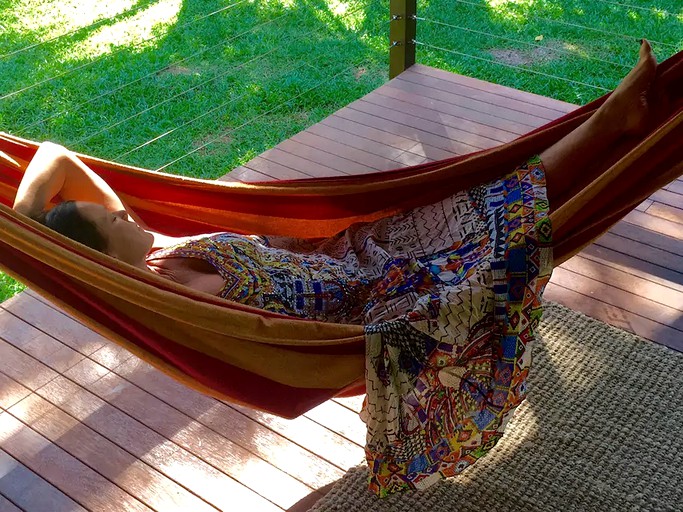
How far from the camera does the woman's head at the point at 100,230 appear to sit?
157cm

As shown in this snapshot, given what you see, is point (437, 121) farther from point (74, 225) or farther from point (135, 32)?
point (135, 32)

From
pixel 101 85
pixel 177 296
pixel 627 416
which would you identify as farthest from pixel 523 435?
pixel 101 85

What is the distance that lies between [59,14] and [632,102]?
3901 millimetres

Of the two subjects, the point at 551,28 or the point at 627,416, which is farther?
the point at 551,28

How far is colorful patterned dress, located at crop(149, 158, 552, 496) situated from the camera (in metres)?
1.57

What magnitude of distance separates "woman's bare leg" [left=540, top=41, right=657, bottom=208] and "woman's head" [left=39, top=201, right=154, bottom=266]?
2.92 feet

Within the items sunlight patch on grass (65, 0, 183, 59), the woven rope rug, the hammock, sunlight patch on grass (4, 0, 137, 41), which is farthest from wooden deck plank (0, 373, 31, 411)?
sunlight patch on grass (4, 0, 137, 41)

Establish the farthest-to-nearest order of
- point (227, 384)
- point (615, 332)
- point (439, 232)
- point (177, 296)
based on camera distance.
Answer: point (615, 332)
point (439, 232)
point (227, 384)
point (177, 296)

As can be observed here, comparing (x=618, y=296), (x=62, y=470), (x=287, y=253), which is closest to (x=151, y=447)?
(x=62, y=470)

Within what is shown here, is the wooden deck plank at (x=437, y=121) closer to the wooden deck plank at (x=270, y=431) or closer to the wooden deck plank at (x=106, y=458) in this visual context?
the wooden deck plank at (x=270, y=431)

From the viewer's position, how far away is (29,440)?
194 centimetres

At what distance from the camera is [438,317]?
1.57 m

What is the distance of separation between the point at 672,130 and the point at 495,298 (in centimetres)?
47

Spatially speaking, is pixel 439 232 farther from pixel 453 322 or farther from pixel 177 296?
pixel 177 296
